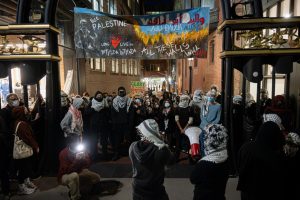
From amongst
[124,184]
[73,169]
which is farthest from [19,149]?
[124,184]

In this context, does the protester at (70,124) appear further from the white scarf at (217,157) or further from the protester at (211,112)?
the white scarf at (217,157)

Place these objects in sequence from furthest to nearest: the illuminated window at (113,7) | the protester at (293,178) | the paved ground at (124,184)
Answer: the illuminated window at (113,7)
the paved ground at (124,184)
the protester at (293,178)

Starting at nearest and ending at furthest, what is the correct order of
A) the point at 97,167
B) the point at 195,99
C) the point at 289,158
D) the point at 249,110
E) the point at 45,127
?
1. the point at 289,158
2. the point at 45,127
3. the point at 97,167
4. the point at 249,110
5. the point at 195,99

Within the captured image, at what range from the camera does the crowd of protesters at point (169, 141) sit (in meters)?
2.92

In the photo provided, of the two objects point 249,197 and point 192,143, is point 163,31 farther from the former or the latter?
point 249,197

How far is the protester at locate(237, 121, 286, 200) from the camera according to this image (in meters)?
2.91

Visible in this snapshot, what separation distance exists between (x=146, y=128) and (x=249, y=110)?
180 inches

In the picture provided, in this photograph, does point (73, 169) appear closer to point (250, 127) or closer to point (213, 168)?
point (213, 168)

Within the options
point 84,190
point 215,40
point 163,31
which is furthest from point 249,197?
point 215,40

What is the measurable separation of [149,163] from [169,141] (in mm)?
4310

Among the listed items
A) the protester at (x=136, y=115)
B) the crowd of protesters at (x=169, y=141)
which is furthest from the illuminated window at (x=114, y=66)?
the protester at (x=136, y=115)

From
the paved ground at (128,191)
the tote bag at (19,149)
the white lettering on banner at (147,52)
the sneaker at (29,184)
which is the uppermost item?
the white lettering on banner at (147,52)

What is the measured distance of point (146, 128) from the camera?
3.24 metres

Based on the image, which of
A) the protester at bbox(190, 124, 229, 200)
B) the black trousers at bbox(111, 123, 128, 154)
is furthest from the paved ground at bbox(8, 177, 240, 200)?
the protester at bbox(190, 124, 229, 200)
